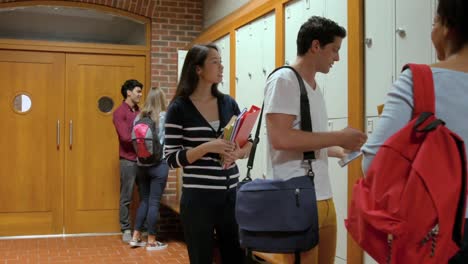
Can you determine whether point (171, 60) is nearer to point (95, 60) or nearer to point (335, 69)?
point (95, 60)

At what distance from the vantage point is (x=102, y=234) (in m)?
6.36

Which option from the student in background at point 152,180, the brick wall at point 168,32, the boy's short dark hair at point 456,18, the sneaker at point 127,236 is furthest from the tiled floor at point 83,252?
the boy's short dark hair at point 456,18

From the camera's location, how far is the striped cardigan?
225cm

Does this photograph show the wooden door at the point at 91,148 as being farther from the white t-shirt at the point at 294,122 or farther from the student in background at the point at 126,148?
the white t-shirt at the point at 294,122

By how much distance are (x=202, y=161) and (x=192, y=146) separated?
0.30 ft

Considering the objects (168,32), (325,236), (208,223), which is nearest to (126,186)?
(168,32)

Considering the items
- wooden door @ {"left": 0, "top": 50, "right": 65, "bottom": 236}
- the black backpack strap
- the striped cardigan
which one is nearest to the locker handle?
the striped cardigan

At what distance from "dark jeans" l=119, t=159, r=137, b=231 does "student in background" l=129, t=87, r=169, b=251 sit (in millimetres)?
264

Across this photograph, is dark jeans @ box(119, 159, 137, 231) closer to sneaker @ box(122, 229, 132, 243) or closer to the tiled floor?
sneaker @ box(122, 229, 132, 243)

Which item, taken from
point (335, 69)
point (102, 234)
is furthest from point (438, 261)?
point (102, 234)

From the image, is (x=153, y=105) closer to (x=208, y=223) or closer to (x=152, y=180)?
(x=152, y=180)

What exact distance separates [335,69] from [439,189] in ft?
7.76

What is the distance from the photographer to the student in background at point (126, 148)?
18.9 feet

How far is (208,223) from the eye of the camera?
7.25 ft
